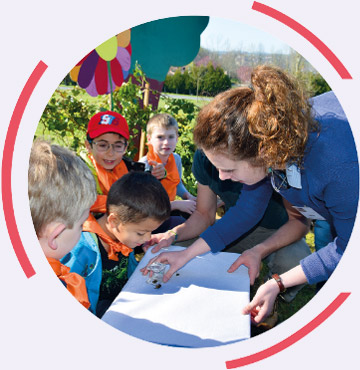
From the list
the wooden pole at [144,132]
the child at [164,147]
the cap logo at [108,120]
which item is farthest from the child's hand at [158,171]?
the wooden pole at [144,132]

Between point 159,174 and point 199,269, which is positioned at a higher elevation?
point 159,174

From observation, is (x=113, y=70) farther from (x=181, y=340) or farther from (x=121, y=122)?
(x=181, y=340)

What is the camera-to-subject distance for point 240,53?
2857 mm

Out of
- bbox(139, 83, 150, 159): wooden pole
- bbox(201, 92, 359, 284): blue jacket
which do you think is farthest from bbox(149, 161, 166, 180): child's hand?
bbox(201, 92, 359, 284): blue jacket

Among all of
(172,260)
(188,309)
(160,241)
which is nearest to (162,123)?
(160,241)

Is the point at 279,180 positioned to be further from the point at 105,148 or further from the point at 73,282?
the point at 105,148

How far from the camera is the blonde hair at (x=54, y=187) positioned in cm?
132

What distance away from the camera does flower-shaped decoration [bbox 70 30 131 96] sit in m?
2.82

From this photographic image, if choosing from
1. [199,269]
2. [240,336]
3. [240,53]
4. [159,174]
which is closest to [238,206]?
[199,269]

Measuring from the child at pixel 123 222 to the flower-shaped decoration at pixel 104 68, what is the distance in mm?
1225

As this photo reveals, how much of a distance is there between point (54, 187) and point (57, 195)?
0.03 metres

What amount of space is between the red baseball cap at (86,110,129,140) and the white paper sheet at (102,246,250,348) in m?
1.13

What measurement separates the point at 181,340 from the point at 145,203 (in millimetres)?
797

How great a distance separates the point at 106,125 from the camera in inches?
101
